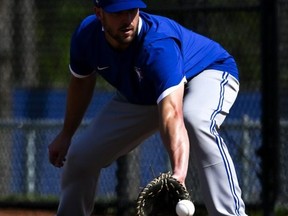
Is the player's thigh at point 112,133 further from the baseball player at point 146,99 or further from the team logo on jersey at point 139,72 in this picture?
the team logo on jersey at point 139,72

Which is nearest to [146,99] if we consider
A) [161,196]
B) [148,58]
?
[148,58]

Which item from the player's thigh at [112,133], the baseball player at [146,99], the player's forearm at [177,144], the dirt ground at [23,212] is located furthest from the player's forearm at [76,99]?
the dirt ground at [23,212]

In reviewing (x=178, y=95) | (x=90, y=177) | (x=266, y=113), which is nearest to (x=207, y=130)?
(x=178, y=95)

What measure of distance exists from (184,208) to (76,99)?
1551 millimetres

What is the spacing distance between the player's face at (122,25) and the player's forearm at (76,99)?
0.65m

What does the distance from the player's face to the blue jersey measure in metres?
0.07

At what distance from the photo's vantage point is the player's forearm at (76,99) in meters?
5.94

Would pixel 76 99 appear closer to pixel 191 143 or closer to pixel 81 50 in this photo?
pixel 81 50

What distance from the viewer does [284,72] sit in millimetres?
7426

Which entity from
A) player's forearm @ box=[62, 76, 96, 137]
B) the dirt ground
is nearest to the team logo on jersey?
player's forearm @ box=[62, 76, 96, 137]

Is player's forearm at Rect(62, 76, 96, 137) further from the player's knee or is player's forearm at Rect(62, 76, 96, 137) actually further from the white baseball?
the white baseball

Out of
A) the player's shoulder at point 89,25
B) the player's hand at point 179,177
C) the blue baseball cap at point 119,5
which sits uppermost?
the blue baseball cap at point 119,5

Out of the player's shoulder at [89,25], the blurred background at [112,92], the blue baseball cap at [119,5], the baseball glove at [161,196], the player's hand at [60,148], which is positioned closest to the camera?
the baseball glove at [161,196]

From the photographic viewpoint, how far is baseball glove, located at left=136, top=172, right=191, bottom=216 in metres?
4.73
